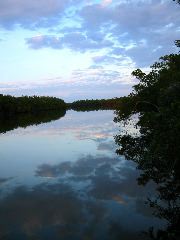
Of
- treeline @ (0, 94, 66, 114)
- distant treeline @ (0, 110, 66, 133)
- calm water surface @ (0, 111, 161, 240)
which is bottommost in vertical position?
calm water surface @ (0, 111, 161, 240)

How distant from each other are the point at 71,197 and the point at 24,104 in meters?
85.3

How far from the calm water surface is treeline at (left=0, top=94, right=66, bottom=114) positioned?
61.3m

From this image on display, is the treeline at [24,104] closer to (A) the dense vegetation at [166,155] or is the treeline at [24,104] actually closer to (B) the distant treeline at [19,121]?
(B) the distant treeline at [19,121]

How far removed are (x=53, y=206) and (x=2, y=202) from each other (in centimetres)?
225

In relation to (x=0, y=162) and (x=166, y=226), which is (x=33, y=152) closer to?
(x=0, y=162)

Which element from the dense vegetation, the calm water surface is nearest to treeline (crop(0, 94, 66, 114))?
the calm water surface

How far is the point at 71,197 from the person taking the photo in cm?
1526

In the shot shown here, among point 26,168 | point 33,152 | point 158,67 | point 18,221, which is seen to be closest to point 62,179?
point 26,168

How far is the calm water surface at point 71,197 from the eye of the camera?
37.9 feet

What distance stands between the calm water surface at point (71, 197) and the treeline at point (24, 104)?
61304 mm

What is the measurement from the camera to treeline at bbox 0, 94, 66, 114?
8703 cm

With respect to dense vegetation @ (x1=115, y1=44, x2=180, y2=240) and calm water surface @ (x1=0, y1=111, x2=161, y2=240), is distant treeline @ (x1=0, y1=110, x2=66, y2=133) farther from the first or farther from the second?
dense vegetation @ (x1=115, y1=44, x2=180, y2=240)

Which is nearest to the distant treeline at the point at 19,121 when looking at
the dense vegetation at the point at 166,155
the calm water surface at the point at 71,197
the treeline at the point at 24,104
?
the treeline at the point at 24,104

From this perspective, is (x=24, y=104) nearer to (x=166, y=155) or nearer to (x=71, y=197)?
(x=71, y=197)
